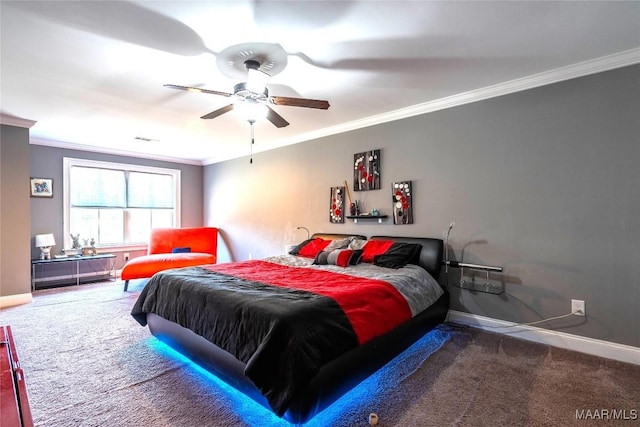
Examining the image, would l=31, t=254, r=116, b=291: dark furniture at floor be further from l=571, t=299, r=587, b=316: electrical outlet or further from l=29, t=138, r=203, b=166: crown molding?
l=571, t=299, r=587, b=316: electrical outlet

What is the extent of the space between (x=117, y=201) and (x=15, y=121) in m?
2.18

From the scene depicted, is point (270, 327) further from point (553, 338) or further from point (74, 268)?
point (74, 268)

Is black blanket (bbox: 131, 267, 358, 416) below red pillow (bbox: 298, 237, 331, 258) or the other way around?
below

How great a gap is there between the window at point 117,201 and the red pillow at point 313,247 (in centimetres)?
399

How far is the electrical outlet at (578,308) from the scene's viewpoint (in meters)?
2.65

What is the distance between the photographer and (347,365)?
184 cm

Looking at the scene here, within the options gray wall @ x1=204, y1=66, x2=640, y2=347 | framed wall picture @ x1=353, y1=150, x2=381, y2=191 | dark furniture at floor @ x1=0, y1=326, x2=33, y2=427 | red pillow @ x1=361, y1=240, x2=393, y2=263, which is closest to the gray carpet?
gray wall @ x1=204, y1=66, x2=640, y2=347

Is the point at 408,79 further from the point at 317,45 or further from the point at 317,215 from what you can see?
the point at 317,215

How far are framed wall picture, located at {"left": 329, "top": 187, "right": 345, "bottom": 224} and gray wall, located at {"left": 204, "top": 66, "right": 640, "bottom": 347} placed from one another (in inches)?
14.4

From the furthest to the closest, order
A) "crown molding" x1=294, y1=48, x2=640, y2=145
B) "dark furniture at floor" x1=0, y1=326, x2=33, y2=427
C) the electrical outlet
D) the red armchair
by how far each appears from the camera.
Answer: the red armchair < the electrical outlet < "crown molding" x1=294, y1=48, x2=640, y2=145 < "dark furniture at floor" x1=0, y1=326, x2=33, y2=427

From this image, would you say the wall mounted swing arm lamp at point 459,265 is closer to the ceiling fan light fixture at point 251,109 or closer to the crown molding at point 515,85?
the crown molding at point 515,85

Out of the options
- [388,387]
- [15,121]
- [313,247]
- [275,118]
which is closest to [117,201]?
[15,121]

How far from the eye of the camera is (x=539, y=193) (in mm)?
2877

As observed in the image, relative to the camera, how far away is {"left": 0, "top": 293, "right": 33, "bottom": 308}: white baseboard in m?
3.97
